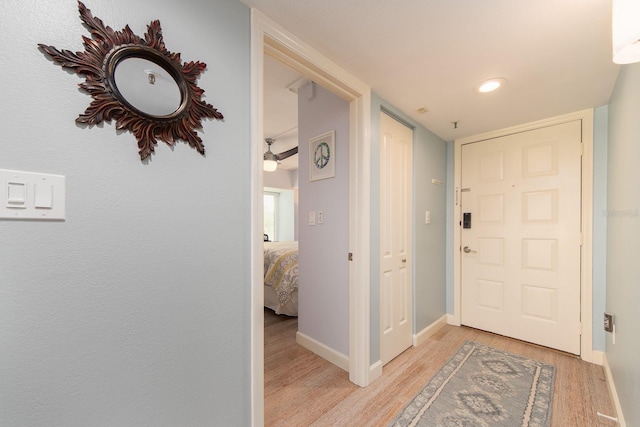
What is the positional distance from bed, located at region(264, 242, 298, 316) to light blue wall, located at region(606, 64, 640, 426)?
2.58m

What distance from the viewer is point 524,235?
2637 mm

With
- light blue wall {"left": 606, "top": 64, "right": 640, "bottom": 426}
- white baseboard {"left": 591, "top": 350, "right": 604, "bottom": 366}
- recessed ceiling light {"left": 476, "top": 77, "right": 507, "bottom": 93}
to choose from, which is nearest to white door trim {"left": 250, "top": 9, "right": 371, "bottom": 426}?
recessed ceiling light {"left": 476, "top": 77, "right": 507, "bottom": 93}

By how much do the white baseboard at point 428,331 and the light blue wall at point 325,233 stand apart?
85cm

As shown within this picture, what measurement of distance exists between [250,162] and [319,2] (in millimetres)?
809

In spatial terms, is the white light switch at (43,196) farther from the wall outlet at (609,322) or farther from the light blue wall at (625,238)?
the wall outlet at (609,322)

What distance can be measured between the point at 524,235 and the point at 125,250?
3.23 meters

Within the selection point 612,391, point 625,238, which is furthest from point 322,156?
point 612,391

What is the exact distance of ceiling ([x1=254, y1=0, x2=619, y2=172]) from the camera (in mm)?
1243

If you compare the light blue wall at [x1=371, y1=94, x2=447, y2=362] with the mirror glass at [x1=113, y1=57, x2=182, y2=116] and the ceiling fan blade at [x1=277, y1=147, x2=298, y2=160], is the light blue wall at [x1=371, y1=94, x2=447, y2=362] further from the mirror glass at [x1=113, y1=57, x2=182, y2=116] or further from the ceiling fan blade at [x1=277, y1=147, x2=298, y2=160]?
the ceiling fan blade at [x1=277, y1=147, x2=298, y2=160]

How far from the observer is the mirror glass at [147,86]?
91cm

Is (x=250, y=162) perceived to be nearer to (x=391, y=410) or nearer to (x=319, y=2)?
(x=319, y=2)

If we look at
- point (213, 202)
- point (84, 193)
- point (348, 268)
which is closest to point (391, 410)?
point (348, 268)

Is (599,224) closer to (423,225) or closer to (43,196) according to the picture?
(423,225)

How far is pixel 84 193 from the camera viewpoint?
84 centimetres
